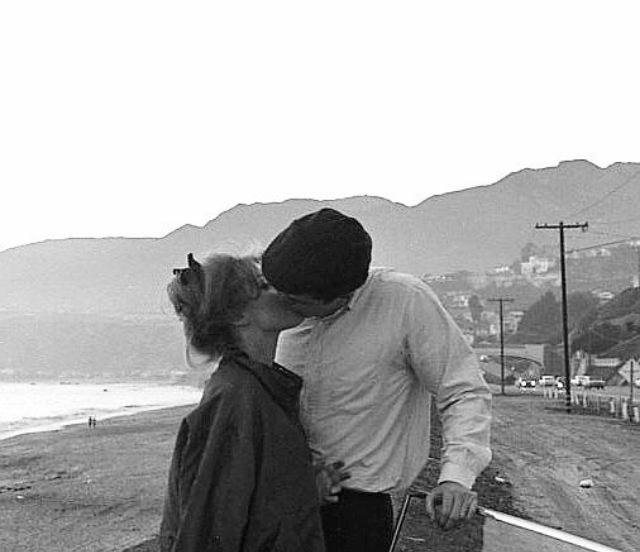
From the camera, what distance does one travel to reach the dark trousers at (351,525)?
3.00 m

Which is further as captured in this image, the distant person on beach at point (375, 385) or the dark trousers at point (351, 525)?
the dark trousers at point (351, 525)

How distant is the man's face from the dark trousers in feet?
1.39

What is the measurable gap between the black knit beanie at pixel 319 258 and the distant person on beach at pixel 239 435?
8cm

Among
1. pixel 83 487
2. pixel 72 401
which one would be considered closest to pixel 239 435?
pixel 83 487

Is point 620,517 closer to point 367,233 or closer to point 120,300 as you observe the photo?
point 367,233

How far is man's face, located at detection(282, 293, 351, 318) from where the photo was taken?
2.84 m

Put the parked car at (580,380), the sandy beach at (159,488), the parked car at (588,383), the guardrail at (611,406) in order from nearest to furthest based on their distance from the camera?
the sandy beach at (159,488)
the guardrail at (611,406)
the parked car at (588,383)
the parked car at (580,380)

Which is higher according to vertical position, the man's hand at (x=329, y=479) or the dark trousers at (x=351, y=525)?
the man's hand at (x=329, y=479)

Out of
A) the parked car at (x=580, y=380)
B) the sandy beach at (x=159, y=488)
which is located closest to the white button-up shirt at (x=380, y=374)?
the sandy beach at (x=159, y=488)

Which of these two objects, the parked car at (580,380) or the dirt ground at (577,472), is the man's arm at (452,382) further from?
the parked car at (580,380)

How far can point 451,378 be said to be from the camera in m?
2.90

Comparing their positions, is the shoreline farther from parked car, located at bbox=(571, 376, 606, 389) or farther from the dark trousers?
the dark trousers

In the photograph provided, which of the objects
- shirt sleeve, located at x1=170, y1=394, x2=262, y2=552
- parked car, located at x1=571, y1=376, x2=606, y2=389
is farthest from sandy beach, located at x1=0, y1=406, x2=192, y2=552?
parked car, located at x1=571, y1=376, x2=606, y2=389

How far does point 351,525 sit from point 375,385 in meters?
0.33
